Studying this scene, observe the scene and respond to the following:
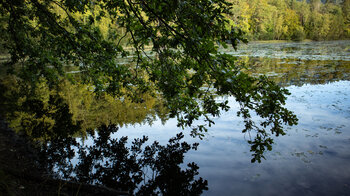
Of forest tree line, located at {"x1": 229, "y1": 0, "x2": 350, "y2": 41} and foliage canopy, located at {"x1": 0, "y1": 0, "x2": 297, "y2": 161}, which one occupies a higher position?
forest tree line, located at {"x1": 229, "y1": 0, "x2": 350, "y2": 41}

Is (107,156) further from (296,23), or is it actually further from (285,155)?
(296,23)

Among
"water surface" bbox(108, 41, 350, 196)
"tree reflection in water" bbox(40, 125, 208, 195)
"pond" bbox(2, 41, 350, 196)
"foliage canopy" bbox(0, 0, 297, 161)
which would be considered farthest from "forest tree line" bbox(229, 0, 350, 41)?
"tree reflection in water" bbox(40, 125, 208, 195)

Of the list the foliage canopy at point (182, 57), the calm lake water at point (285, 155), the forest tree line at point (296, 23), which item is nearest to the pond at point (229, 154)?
the calm lake water at point (285, 155)

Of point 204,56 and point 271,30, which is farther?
point 271,30

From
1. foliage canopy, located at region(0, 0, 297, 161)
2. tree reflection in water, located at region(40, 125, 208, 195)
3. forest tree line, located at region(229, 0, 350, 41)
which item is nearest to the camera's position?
foliage canopy, located at region(0, 0, 297, 161)

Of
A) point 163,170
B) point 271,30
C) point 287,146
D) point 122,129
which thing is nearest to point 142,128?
point 122,129

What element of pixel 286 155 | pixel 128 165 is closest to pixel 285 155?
pixel 286 155

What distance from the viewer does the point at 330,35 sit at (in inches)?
3223

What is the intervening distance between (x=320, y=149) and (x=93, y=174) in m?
6.55

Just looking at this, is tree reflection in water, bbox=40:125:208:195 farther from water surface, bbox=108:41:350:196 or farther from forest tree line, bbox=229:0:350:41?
forest tree line, bbox=229:0:350:41

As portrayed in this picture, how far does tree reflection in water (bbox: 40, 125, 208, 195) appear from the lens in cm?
529

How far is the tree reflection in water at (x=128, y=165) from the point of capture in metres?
5.29

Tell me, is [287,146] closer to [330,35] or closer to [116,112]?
[116,112]

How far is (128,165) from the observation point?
20.0 ft
